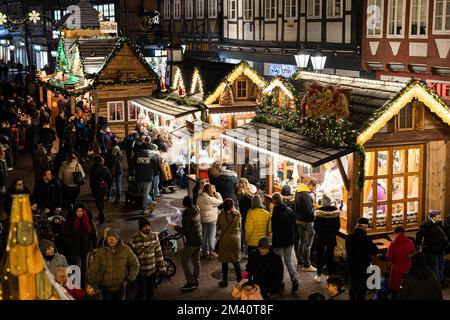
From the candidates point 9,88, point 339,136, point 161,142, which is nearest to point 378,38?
point 161,142

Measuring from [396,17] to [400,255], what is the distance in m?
13.9

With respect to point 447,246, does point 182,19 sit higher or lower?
higher

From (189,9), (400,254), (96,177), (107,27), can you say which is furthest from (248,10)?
(400,254)

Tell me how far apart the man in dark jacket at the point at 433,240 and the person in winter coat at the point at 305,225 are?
2.01 m

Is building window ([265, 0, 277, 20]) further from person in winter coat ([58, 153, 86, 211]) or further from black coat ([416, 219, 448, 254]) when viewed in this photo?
black coat ([416, 219, 448, 254])

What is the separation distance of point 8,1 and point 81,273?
62.3m

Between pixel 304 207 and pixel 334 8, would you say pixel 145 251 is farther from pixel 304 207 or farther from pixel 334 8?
pixel 334 8

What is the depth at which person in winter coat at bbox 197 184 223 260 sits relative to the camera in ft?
42.0

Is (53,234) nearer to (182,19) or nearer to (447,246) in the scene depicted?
(447,246)

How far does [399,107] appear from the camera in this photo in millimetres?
12516

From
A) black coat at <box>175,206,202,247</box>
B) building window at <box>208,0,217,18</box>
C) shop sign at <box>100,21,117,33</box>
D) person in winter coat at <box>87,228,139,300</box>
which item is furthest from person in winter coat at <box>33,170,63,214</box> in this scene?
building window at <box>208,0,217,18</box>

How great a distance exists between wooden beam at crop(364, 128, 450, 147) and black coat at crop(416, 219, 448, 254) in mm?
2121

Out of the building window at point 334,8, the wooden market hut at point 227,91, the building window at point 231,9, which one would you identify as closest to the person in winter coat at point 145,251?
the wooden market hut at point 227,91

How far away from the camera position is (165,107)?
71.8ft
